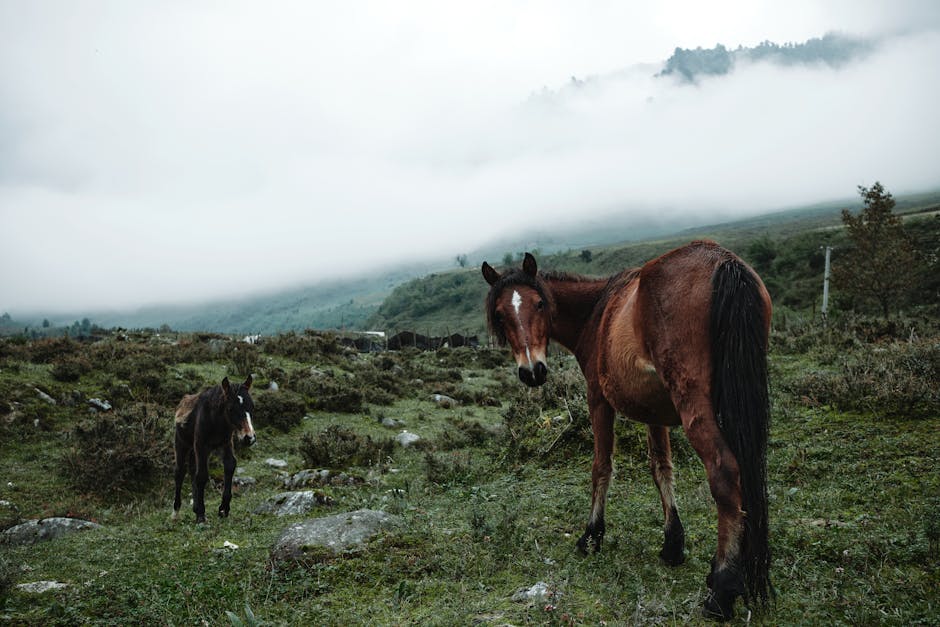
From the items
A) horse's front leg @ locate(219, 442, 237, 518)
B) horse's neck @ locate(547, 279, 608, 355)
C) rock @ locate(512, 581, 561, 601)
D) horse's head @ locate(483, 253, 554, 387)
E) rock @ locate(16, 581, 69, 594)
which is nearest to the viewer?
rock @ locate(512, 581, 561, 601)

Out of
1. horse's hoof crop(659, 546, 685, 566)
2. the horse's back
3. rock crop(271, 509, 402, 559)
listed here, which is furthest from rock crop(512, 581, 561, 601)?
the horse's back

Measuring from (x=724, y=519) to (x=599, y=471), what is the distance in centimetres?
185

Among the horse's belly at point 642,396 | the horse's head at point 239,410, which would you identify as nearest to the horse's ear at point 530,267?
the horse's belly at point 642,396

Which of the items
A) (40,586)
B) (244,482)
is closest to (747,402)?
(40,586)

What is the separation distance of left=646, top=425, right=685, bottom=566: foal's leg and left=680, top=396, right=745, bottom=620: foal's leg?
1.14 metres

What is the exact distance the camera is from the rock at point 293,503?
24.7ft

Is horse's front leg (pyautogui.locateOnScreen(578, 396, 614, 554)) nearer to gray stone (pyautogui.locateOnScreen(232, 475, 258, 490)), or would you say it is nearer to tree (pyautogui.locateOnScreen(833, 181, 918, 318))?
gray stone (pyautogui.locateOnScreen(232, 475, 258, 490))

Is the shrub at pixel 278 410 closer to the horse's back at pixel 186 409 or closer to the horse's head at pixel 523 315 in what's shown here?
the horse's back at pixel 186 409

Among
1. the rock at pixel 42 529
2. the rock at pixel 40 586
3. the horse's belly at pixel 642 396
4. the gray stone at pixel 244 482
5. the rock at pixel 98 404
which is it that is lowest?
the gray stone at pixel 244 482

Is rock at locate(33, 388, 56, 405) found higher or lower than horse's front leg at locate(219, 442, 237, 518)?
higher

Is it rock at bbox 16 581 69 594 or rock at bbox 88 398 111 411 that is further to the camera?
rock at bbox 88 398 111 411

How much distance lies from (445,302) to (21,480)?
412 feet

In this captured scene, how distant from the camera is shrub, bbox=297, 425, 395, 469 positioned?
428 inches

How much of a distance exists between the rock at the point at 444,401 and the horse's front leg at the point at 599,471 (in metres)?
13.0
